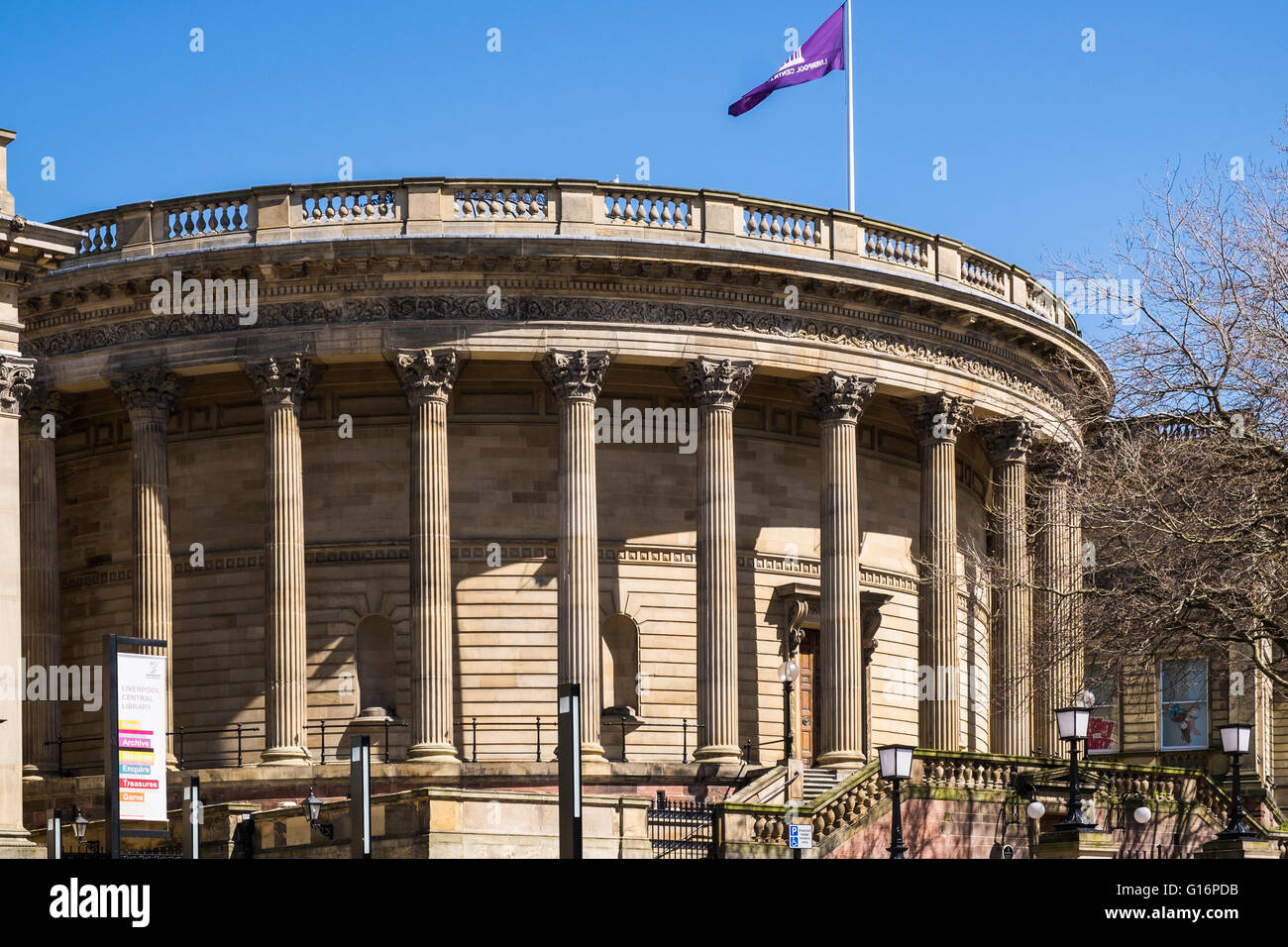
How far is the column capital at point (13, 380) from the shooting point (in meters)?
40.0

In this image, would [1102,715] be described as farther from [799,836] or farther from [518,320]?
[799,836]

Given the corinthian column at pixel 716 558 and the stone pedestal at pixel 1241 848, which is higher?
the corinthian column at pixel 716 558

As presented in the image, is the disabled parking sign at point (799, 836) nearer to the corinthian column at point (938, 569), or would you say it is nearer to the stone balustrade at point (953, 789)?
the stone balustrade at point (953, 789)

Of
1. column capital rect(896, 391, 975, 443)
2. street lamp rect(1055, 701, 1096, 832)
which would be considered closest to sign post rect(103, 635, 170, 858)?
street lamp rect(1055, 701, 1096, 832)

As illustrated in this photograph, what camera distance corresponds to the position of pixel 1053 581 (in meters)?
52.0

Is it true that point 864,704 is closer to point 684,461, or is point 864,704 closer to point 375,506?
point 684,461

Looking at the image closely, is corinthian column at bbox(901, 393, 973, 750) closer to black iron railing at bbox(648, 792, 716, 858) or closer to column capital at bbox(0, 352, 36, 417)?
black iron railing at bbox(648, 792, 716, 858)

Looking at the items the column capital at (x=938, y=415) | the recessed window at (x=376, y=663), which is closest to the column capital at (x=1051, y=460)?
the column capital at (x=938, y=415)

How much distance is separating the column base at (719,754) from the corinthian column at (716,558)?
21 millimetres

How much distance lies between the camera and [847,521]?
2151 inches

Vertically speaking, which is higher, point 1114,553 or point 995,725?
point 1114,553

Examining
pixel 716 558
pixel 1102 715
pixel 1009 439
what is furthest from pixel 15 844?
pixel 1102 715

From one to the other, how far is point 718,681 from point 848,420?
695 cm

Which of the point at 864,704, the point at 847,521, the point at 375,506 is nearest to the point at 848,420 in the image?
the point at 847,521
